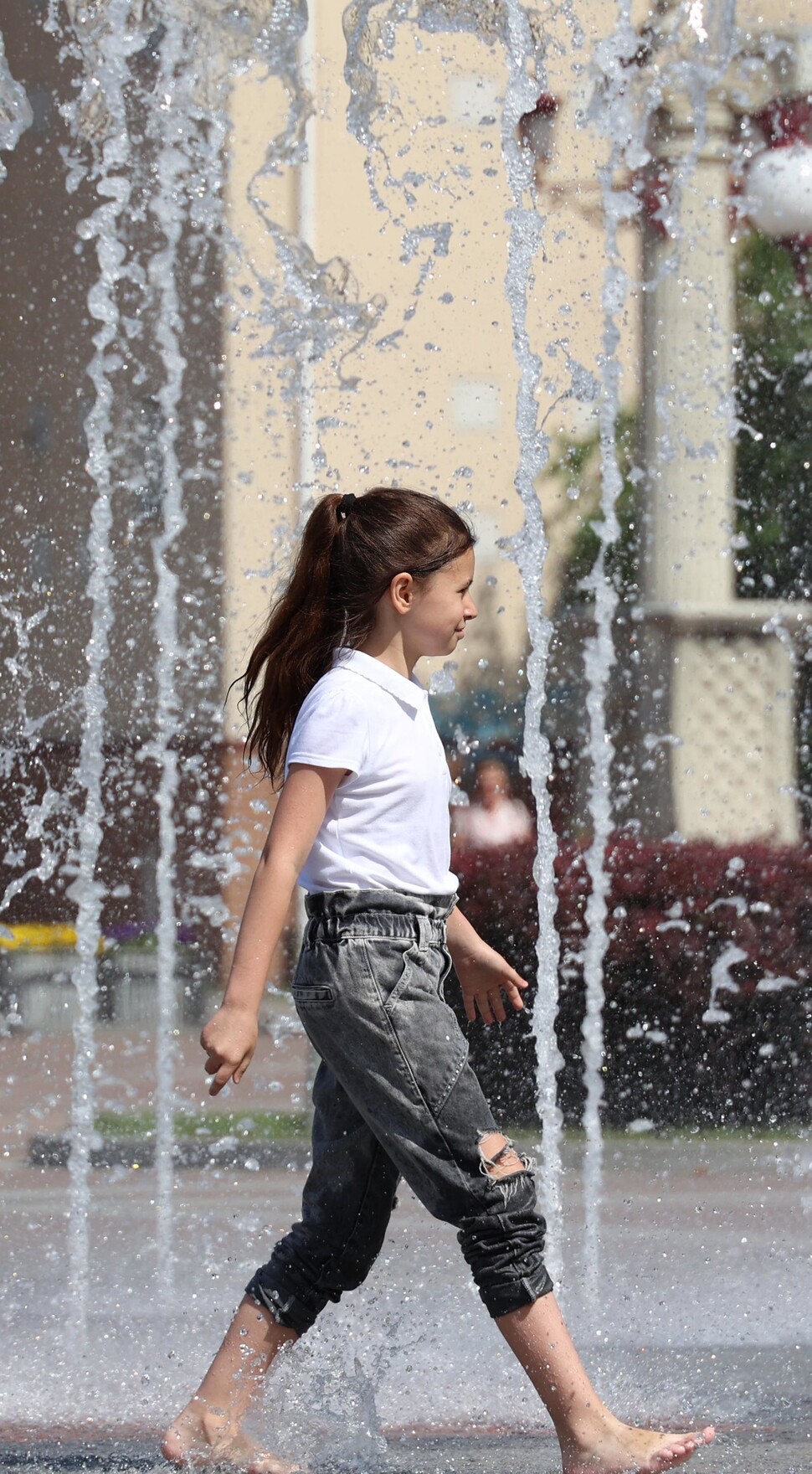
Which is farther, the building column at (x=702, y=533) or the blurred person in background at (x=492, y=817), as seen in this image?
the building column at (x=702, y=533)

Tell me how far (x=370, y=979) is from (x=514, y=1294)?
382mm

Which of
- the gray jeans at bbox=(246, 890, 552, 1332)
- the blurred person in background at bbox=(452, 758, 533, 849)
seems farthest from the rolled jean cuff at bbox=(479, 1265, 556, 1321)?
the blurred person in background at bbox=(452, 758, 533, 849)

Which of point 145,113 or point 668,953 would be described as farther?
point 145,113

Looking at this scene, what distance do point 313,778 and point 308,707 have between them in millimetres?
101

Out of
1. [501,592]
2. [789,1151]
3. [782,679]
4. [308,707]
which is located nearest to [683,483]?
[782,679]

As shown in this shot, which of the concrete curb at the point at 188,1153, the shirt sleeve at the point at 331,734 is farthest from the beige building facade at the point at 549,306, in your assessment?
the shirt sleeve at the point at 331,734

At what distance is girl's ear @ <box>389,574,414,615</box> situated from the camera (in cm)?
221

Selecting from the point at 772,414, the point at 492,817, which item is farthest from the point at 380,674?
the point at 772,414

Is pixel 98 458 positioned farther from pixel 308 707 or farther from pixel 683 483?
pixel 308 707

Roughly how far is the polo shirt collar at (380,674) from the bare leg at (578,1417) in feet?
2.33

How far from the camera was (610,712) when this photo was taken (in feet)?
26.7

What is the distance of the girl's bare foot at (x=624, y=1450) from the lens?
2004 millimetres

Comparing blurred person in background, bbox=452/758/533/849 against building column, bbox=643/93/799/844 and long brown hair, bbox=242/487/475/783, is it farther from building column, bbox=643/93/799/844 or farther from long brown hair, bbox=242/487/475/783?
long brown hair, bbox=242/487/475/783

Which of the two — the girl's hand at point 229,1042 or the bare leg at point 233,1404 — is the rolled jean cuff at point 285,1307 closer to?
the bare leg at point 233,1404
